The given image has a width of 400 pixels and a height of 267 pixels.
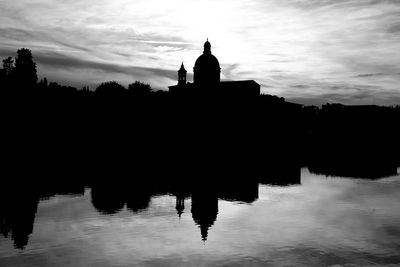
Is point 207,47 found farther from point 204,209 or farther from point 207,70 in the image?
point 204,209

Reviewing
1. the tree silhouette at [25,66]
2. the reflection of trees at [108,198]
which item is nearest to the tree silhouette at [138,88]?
the tree silhouette at [25,66]

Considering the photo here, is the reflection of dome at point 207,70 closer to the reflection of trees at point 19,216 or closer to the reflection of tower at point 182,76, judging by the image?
the reflection of tower at point 182,76

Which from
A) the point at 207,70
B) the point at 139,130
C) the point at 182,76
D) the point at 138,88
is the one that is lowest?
the point at 139,130

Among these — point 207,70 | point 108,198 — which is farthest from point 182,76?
point 108,198

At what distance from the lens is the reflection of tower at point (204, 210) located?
23.1 m

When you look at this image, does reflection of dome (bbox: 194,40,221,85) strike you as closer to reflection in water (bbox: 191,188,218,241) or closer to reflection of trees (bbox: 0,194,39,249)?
reflection in water (bbox: 191,188,218,241)

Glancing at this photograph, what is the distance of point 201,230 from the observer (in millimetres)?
22375

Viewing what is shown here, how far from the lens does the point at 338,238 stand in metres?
20.9

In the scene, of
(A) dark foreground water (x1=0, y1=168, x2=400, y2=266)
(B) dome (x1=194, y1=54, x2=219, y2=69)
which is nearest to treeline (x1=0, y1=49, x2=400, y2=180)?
(B) dome (x1=194, y1=54, x2=219, y2=69)

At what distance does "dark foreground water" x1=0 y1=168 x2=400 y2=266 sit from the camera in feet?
57.7

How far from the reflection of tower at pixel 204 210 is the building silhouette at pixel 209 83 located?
70844 millimetres

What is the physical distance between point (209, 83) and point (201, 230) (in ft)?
267

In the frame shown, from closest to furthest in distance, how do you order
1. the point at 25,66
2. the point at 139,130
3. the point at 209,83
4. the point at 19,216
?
the point at 19,216 → the point at 25,66 → the point at 139,130 → the point at 209,83

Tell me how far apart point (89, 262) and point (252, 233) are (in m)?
8.43
